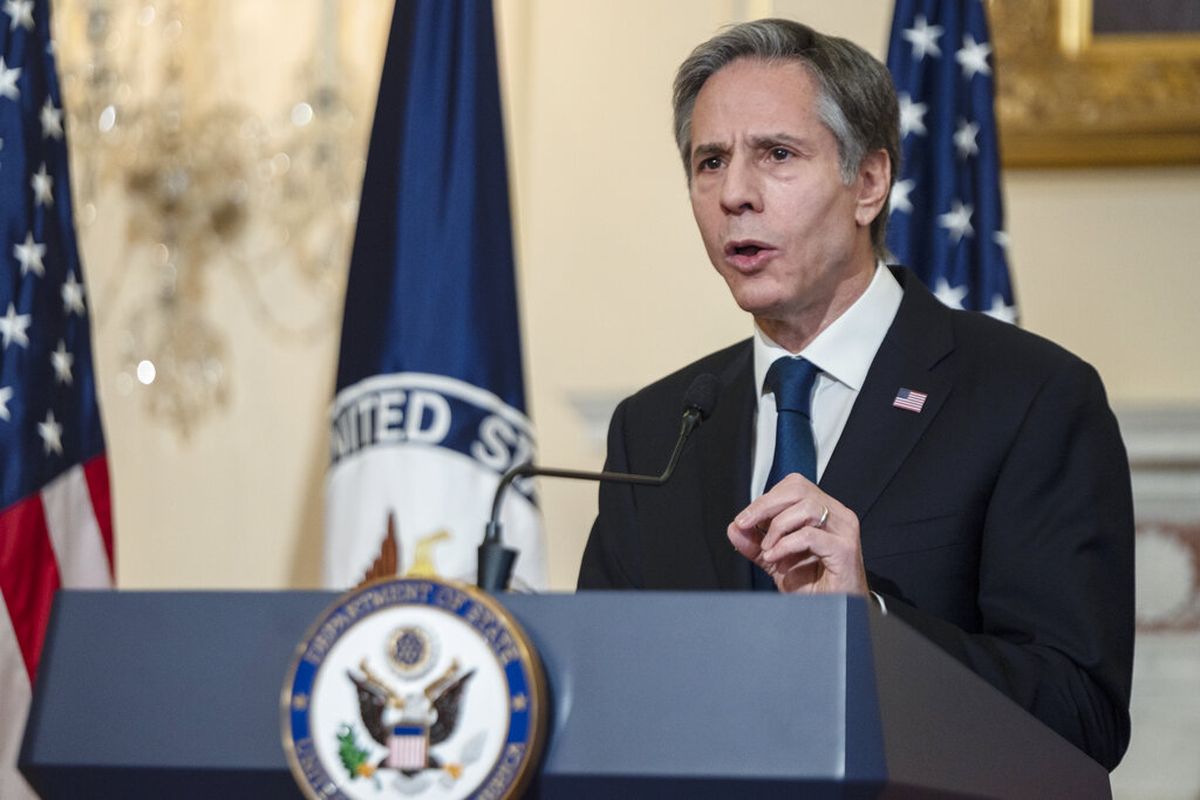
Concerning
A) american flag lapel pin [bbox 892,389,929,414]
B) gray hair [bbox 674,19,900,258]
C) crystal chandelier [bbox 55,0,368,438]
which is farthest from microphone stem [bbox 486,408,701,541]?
crystal chandelier [bbox 55,0,368,438]

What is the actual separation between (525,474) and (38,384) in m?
2.17

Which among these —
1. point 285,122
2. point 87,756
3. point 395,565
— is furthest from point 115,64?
point 87,756

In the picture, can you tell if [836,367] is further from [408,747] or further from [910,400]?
[408,747]

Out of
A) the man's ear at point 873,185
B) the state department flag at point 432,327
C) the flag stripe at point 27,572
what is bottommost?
the flag stripe at point 27,572

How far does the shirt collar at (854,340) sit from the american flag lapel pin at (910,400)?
0.09 m

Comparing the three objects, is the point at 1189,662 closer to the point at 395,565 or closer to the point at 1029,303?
the point at 1029,303

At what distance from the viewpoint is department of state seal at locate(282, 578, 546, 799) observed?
1.42 m

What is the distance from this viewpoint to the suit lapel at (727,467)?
2402mm

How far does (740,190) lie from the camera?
7.95 feet

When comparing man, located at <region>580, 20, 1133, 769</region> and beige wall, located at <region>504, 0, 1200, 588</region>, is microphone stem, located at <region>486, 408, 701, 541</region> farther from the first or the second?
beige wall, located at <region>504, 0, 1200, 588</region>

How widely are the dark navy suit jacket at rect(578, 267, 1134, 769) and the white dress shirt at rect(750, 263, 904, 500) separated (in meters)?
0.03

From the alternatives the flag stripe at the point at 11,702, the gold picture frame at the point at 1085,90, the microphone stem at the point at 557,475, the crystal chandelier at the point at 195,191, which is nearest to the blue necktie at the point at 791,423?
the microphone stem at the point at 557,475

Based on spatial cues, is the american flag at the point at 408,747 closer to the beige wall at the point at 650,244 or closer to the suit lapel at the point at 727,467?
the suit lapel at the point at 727,467

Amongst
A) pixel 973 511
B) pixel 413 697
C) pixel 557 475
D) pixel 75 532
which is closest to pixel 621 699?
pixel 413 697
